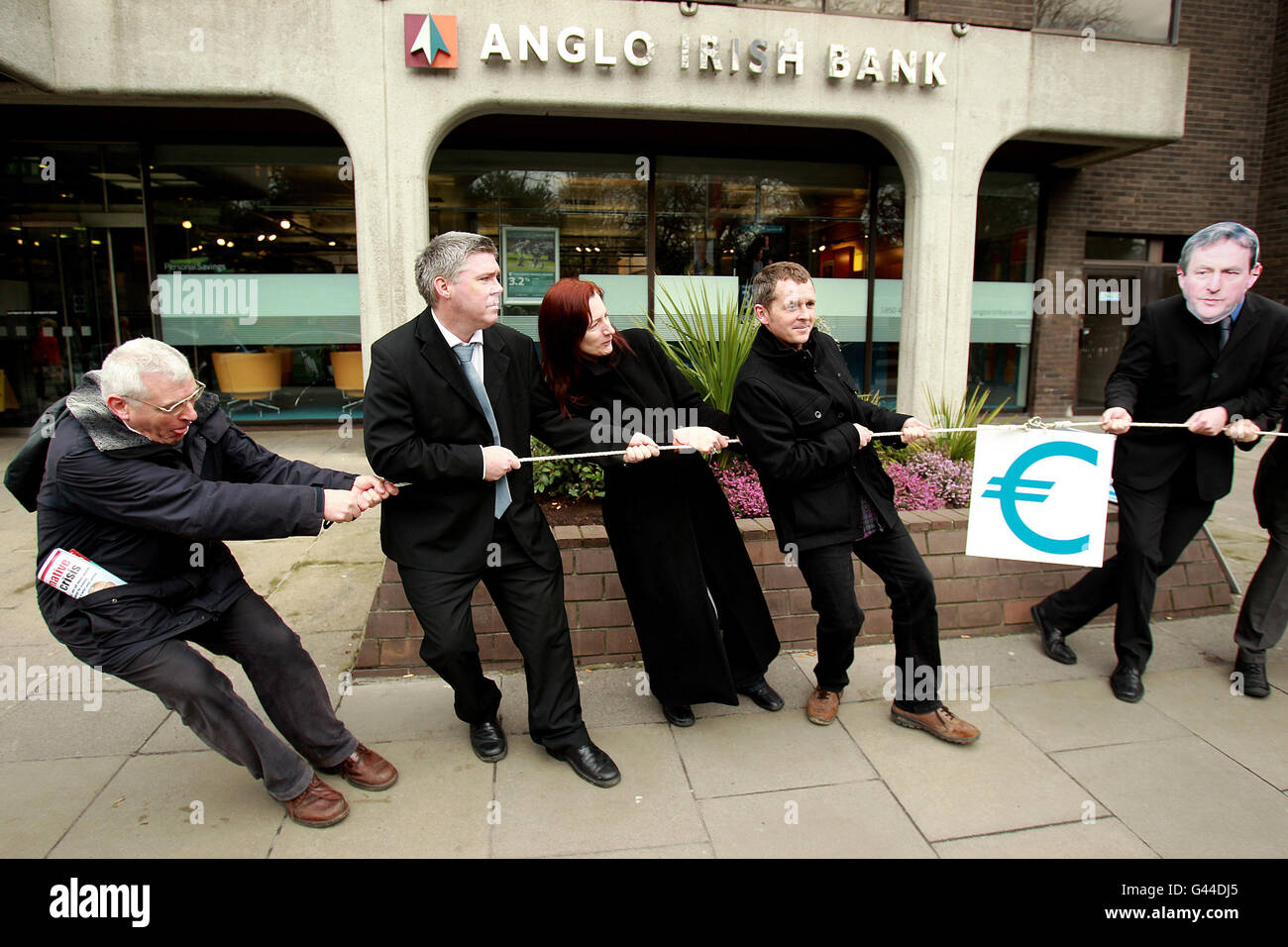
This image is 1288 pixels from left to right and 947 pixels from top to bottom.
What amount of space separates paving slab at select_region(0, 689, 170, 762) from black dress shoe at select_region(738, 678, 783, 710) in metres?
2.60

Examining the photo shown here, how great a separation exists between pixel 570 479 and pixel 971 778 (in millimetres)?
2759

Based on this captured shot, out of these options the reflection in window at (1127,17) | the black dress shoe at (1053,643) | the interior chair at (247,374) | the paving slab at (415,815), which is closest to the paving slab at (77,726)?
the paving slab at (415,815)

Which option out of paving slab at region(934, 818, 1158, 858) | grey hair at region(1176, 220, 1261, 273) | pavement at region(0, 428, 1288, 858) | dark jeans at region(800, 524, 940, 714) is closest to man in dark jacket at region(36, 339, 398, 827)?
pavement at region(0, 428, 1288, 858)

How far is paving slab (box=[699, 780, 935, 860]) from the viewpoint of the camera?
267 cm

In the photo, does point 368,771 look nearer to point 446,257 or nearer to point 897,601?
point 446,257

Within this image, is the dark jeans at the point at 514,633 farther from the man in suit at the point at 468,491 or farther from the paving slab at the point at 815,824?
the paving slab at the point at 815,824

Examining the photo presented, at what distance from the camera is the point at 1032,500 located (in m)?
3.81

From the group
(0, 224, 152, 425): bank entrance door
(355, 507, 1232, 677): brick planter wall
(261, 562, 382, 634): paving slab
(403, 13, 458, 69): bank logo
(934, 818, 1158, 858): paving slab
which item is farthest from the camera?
(0, 224, 152, 425): bank entrance door

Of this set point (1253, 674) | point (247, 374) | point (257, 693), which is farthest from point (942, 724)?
point (247, 374)

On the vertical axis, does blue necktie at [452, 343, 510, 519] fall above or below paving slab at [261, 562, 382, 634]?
above

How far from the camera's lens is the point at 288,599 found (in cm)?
484

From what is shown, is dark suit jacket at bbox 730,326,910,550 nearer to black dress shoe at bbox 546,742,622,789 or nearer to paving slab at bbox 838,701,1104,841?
paving slab at bbox 838,701,1104,841

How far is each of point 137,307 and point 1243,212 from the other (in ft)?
50.1

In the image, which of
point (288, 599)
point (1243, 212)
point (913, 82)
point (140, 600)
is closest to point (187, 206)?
point (288, 599)
